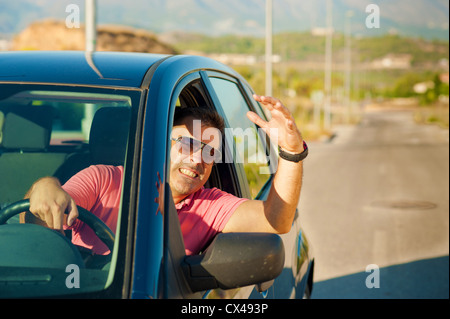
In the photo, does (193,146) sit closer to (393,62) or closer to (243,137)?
(243,137)

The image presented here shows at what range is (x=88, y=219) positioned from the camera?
205 centimetres

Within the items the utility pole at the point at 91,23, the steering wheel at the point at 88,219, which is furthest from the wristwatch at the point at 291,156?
the utility pole at the point at 91,23

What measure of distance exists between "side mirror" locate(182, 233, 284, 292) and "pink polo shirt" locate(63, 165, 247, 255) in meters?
0.30

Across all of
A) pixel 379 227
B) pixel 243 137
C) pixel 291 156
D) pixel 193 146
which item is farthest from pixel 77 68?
pixel 379 227

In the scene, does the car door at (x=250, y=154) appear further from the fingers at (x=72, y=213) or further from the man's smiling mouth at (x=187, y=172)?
the fingers at (x=72, y=213)

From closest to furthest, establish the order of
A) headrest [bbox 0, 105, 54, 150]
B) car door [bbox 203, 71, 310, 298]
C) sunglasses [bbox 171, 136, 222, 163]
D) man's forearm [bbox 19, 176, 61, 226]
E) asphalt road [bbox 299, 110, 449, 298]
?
man's forearm [bbox 19, 176, 61, 226] < sunglasses [bbox 171, 136, 222, 163] < headrest [bbox 0, 105, 54, 150] < car door [bbox 203, 71, 310, 298] < asphalt road [bbox 299, 110, 449, 298]

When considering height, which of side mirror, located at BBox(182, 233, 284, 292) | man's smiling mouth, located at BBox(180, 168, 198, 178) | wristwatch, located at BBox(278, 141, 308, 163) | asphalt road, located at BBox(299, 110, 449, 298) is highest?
wristwatch, located at BBox(278, 141, 308, 163)

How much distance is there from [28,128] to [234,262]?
1336 millimetres

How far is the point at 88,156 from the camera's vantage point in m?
2.49

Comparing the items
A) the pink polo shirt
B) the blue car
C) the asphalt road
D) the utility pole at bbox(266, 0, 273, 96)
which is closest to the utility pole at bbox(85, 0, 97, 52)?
the asphalt road

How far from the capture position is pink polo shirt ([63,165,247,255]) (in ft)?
6.68

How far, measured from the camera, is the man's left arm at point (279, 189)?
217 cm

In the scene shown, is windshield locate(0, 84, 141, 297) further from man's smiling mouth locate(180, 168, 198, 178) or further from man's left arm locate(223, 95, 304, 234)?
man's left arm locate(223, 95, 304, 234)
